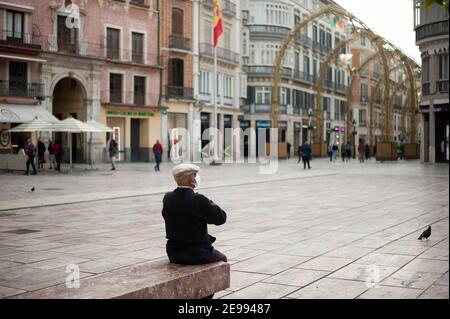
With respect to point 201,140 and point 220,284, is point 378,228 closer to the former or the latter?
point 220,284

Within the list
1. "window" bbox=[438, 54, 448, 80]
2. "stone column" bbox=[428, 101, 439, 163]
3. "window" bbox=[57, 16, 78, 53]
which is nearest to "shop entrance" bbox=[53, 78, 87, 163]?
"window" bbox=[57, 16, 78, 53]

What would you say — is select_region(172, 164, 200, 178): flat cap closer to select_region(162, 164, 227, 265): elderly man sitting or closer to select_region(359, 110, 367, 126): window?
select_region(162, 164, 227, 265): elderly man sitting

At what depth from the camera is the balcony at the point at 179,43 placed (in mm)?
44219

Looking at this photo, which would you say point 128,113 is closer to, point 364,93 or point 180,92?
point 180,92

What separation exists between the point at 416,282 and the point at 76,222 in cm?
691

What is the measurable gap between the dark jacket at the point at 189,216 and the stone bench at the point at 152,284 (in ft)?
0.82

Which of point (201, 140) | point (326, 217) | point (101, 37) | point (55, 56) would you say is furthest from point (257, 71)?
point (326, 217)

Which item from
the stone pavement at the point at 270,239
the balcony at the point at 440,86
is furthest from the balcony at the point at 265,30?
the stone pavement at the point at 270,239

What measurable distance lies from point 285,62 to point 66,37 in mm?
27729

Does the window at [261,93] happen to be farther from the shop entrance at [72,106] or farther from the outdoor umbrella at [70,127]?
the outdoor umbrella at [70,127]

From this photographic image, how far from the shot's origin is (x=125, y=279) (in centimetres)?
491

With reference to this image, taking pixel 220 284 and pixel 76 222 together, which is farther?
pixel 76 222

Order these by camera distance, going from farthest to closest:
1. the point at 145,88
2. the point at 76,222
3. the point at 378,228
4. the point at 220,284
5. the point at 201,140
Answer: the point at 201,140, the point at 145,88, the point at 76,222, the point at 378,228, the point at 220,284

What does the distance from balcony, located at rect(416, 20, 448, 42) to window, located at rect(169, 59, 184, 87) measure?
17.3 metres
